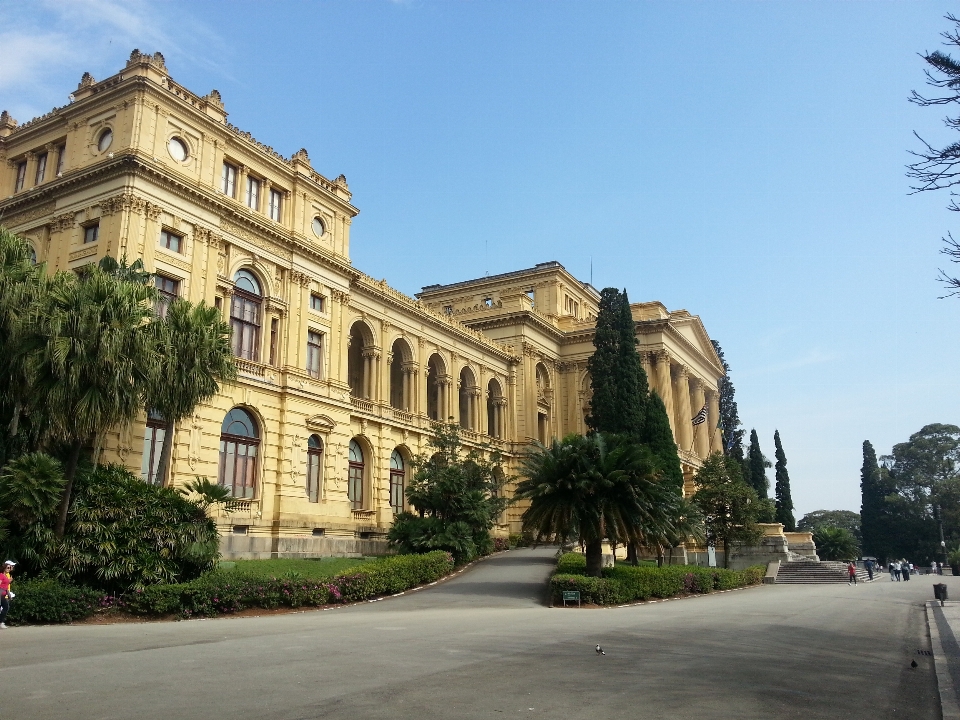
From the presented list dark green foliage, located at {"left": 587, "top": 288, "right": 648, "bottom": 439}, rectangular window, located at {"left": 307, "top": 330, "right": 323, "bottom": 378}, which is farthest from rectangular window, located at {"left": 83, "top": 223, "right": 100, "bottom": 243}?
dark green foliage, located at {"left": 587, "top": 288, "right": 648, "bottom": 439}

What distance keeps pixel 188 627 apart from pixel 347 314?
23369 millimetres

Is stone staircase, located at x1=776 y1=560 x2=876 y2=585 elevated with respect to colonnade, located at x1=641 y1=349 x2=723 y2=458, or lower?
lower

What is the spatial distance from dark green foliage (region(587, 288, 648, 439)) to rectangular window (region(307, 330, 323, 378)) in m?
18.7

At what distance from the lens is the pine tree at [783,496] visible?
7419 cm

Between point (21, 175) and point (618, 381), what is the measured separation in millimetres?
33484

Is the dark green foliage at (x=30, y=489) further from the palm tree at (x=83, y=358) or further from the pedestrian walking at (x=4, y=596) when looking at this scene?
the pedestrian walking at (x=4, y=596)

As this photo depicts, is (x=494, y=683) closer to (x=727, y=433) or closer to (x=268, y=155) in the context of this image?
(x=268, y=155)

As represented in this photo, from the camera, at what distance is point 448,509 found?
34250mm

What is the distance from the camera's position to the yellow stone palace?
28844 millimetres

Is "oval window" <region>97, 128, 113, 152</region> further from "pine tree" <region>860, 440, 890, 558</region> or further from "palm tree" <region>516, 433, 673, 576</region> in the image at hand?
"pine tree" <region>860, 440, 890, 558</region>

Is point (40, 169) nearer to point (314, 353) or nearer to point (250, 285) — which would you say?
point (250, 285)

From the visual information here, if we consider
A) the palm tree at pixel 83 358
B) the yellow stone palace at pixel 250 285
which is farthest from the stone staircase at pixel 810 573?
the palm tree at pixel 83 358

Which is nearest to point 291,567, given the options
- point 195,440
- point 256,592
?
point 256,592

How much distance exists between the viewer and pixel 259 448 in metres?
32.1
